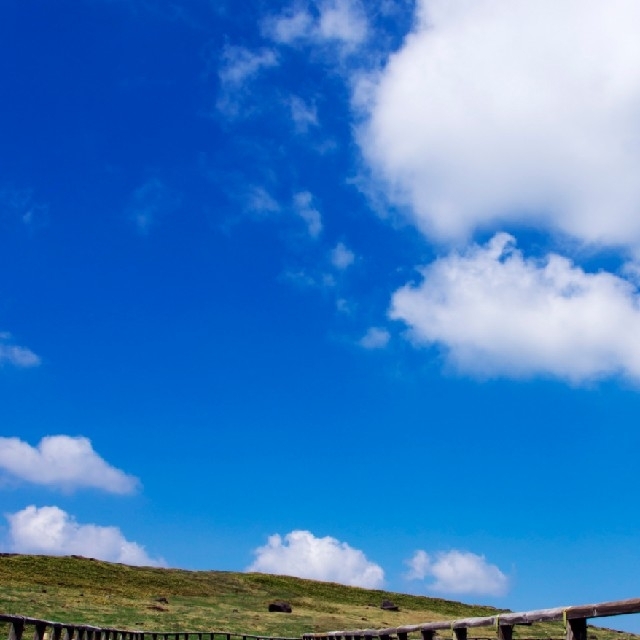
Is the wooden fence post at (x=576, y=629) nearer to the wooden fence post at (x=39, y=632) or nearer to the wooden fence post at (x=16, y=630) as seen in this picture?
the wooden fence post at (x=16, y=630)

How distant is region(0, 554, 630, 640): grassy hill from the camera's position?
5262 centimetres

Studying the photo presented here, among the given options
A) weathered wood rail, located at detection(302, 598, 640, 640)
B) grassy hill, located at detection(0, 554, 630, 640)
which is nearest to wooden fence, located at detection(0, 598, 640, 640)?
weathered wood rail, located at detection(302, 598, 640, 640)

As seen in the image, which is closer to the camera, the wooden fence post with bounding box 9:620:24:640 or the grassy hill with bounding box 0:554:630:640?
the wooden fence post with bounding box 9:620:24:640

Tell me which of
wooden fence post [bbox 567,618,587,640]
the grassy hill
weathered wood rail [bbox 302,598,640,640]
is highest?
the grassy hill

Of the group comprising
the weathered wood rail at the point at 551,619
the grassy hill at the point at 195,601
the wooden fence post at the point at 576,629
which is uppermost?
the grassy hill at the point at 195,601

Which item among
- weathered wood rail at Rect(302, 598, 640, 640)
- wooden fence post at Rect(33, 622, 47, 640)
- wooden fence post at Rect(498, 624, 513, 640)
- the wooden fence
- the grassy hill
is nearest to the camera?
weathered wood rail at Rect(302, 598, 640, 640)

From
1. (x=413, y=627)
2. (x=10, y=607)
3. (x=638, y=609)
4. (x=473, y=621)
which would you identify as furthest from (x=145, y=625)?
(x=638, y=609)

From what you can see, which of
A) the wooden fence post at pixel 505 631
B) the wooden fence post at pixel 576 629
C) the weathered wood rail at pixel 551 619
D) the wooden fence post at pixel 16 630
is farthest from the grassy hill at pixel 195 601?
the wooden fence post at pixel 576 629

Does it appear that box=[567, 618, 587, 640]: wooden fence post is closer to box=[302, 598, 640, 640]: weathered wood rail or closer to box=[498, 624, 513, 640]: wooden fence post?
box=[302, 598, 640, 640]: weathered wood rail

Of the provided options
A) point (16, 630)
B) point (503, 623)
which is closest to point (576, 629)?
point (503, 623)

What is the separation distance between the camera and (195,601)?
231 feet

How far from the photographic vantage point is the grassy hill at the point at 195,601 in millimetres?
52625

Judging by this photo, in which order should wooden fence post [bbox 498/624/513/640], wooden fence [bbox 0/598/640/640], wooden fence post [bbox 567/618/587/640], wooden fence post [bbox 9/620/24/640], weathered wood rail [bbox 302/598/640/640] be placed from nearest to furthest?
weathered wood rail [bbox 302/598/640/640], wooden fence [bbox 0/598/640/640], wooden fence post [bbox 567/618/587/640], wooden fence post [bbox 498/624/513/640], wooden fence post [bbox 9/620/24/640]

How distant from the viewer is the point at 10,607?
48406mm
